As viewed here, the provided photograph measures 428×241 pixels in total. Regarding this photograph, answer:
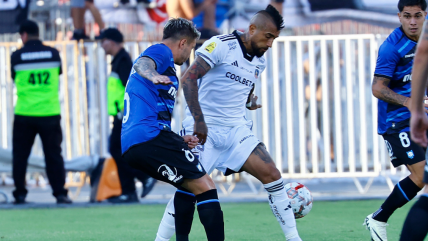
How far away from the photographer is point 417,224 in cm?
351

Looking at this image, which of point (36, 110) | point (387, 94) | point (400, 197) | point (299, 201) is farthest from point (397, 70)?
point (36, 110)

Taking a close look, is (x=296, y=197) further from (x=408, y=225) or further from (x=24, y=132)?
(x=24, y=132)

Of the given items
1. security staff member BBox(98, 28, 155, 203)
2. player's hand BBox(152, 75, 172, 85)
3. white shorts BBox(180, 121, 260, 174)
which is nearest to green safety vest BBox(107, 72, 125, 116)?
security staff member BBox(98, 28, 155, 203)

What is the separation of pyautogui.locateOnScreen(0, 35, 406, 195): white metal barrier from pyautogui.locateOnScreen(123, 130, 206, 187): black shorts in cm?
536

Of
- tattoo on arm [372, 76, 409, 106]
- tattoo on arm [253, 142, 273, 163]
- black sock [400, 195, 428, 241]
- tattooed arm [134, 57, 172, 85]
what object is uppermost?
tattooed arm [134, 57, 172, 85]

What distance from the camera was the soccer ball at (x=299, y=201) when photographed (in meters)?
5.82

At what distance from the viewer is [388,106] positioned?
5.45 metres

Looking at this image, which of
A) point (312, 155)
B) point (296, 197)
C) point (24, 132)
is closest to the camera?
point (296, 197)

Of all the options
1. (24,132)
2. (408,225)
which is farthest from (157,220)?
(408,225)

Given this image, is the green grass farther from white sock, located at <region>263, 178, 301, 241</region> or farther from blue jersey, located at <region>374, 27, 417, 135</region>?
blue jersey, located at <region>374, 27, 417, 135</region>

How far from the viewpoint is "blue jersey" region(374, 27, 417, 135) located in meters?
5.30

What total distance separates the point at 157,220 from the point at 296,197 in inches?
84.2

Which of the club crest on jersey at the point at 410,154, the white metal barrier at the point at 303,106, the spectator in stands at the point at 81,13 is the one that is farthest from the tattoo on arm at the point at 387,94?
the spectator in stands at the point at 81,13

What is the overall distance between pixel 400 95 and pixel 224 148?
1.47 m
